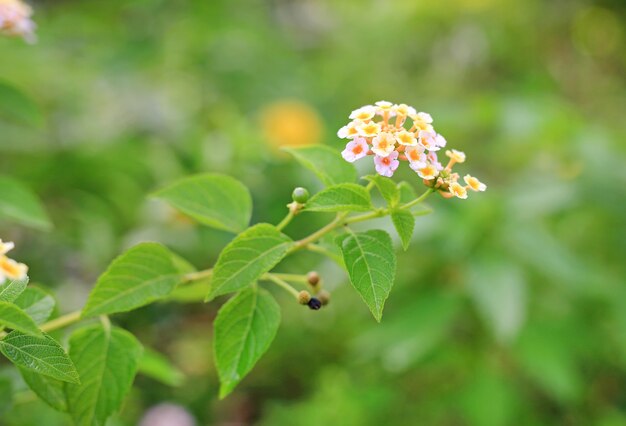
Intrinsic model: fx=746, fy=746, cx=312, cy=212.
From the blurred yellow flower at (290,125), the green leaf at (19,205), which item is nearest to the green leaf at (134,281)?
the green leaf at (19,205)

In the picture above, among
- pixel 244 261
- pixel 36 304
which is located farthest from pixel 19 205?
pixel 244 261

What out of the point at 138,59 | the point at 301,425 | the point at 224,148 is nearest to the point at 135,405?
the point at 301,425

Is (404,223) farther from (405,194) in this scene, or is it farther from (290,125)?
(290,125)

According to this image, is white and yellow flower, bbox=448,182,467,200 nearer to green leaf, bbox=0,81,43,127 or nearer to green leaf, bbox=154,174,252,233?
green leaf, bbox=154,174,252,233

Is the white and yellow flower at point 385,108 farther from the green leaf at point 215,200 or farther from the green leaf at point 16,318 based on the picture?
the green leaf at point 16,318

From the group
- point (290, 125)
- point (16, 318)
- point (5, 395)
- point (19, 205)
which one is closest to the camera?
point (16, 318)

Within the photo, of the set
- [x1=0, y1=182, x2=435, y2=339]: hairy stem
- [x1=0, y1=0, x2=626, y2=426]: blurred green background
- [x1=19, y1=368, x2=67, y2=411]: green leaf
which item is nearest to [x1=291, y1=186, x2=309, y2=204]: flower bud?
[x1=0, y1=182, x2=435, y2=339]: hairy stem
